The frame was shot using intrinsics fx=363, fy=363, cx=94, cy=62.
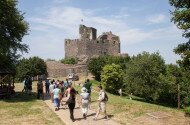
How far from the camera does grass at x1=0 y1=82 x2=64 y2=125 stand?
21780mm

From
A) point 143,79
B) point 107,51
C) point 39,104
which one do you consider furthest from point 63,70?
point 39,104

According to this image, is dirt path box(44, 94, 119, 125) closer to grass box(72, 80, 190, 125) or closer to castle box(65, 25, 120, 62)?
grass box(72, 80, 190, 125)

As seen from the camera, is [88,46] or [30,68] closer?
[30,68]

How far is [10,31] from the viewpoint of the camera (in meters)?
36.4

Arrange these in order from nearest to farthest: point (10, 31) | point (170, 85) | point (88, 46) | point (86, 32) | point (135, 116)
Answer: point (135, 116) → point (10, 31) → point (170, 85) → point (88, 46) → point (86, 32)

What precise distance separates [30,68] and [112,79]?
17287 millimetres

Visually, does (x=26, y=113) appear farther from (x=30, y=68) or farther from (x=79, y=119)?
(x=30, y=68)

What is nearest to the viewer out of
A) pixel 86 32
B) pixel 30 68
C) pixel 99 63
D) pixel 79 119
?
pixel 79 119

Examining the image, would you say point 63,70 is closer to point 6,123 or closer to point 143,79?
point 143,79

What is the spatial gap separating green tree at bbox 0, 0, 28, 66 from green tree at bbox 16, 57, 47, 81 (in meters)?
32.5

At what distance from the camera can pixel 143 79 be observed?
5541 cm

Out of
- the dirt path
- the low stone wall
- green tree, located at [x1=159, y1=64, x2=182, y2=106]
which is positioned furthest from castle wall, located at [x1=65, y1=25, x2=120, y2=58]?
the dirt path

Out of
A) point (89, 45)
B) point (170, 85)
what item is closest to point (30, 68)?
point (89, 45)

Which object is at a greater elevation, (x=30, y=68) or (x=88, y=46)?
(x=88, y=46)
